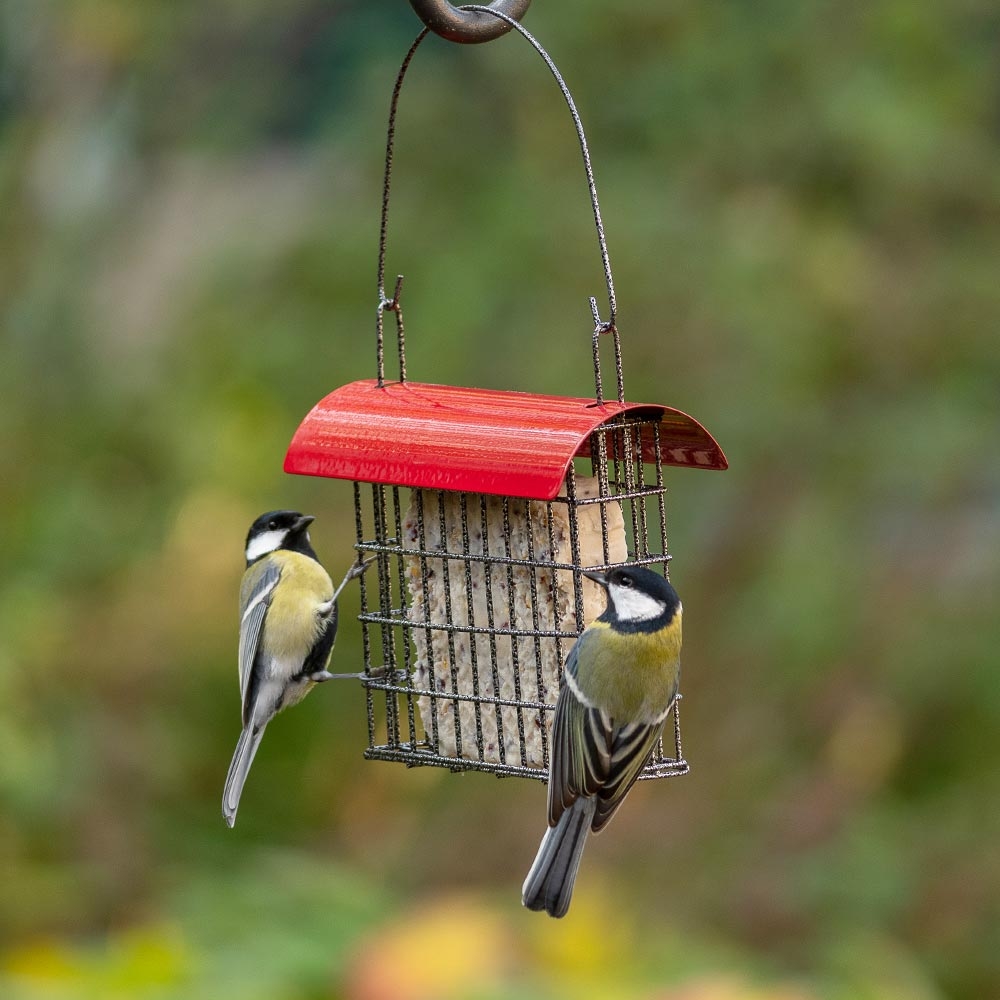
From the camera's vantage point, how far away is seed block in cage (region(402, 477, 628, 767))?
3.70m

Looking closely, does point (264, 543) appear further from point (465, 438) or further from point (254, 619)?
point (465, 438)

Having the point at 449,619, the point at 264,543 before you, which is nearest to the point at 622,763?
the point at 449,619

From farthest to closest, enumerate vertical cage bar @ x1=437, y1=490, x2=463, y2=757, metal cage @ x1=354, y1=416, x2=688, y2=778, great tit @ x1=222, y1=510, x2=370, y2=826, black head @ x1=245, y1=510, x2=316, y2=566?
black head @ x1=245, y1=510, x2=316, y2=566, great tit @ x1=222, y1=510, x2=370, y2=826, vertical cage bar @ x1=437, y1=490, x2=463, y2=757, metal cage @ x1=354, y1=416, x2=688, y2=778

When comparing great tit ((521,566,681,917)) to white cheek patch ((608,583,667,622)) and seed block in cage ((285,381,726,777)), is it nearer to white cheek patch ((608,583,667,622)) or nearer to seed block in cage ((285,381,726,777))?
white cheek patch ((608,583,667,622))

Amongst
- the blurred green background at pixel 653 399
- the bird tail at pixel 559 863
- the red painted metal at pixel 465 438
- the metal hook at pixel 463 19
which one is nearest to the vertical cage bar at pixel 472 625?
the red painted metal at pixel 465 438

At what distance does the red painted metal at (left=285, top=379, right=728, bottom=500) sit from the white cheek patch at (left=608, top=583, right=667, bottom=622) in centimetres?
31

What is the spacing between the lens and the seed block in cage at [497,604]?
370 cm

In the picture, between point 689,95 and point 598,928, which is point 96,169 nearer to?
point 689,95

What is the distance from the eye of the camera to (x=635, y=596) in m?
3.38

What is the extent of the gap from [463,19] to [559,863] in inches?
69.1

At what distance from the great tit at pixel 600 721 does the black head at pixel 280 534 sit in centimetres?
103

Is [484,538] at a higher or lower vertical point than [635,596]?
higher

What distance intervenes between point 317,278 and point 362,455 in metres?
4.43

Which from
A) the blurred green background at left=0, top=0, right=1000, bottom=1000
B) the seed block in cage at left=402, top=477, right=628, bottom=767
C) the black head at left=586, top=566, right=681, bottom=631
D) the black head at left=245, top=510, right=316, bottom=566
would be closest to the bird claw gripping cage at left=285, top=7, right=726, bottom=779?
the seed block in cage at left=402, top=477, right=628, bottom=767
